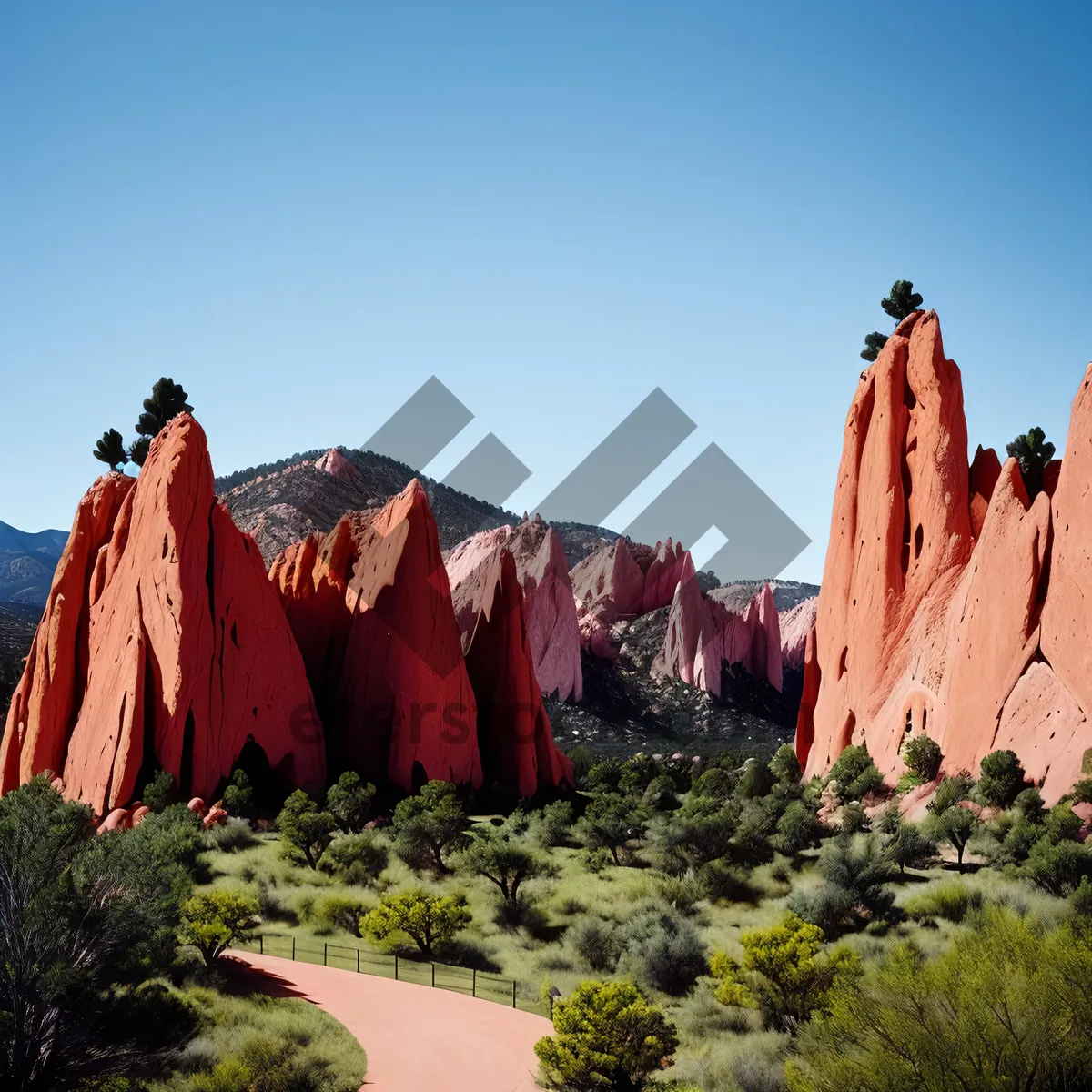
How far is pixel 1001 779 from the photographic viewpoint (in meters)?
26.4

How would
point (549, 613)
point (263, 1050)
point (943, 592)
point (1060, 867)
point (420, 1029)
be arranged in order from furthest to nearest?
point (549, 613) → point (943, 592) → point (1060, 867) → point (420, 1029) → point (263, 1050)

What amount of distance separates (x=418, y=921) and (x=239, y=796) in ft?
40.9

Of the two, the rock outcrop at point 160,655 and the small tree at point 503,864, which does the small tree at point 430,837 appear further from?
the rock outcrop at point 160,655

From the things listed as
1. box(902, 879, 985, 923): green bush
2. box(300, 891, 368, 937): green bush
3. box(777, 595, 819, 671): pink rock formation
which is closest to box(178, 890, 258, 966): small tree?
box(300, 891, 368, 937): green bush

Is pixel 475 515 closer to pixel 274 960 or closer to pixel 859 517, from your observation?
pixel 859 517

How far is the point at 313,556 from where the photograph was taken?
43.3 m

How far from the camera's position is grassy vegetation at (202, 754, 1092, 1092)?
1773cm

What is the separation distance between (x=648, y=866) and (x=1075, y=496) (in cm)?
1666

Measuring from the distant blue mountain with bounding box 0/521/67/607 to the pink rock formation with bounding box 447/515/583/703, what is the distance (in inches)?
1757

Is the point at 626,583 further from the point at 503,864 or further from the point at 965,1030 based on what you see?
the point at 965,1030

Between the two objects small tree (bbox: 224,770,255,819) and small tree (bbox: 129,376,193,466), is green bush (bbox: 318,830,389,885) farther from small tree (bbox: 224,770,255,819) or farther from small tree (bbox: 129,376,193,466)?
small tree (bbox: 129,376,193,466)

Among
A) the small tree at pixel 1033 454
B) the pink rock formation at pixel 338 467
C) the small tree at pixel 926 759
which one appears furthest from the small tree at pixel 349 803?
the pink rock formation at pixel 338 467

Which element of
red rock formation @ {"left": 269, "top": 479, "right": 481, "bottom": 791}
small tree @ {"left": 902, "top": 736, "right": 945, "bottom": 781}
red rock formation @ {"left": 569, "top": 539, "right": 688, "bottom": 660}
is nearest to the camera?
small tree @ {"left": 902, "top": 736, "right": 945, "bottom": 781}

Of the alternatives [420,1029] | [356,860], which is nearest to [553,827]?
[356,860]
